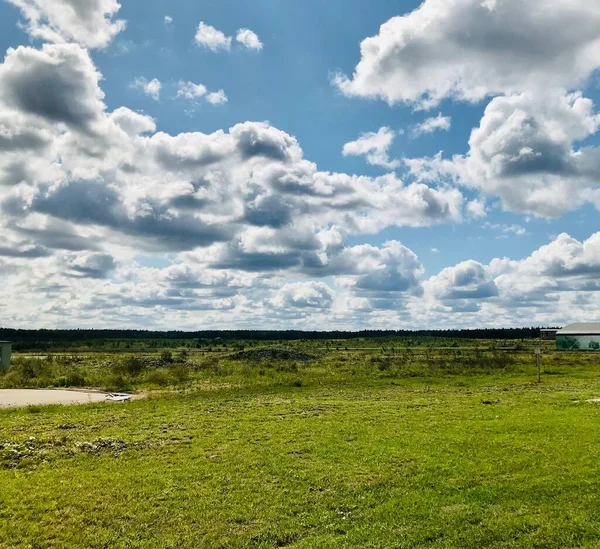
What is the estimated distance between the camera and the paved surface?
29.4 metres

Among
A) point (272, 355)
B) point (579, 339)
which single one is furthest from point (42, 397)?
point (272, 355)

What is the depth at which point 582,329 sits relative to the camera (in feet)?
153

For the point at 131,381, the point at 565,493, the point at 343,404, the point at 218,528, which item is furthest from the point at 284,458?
the point at 131,381

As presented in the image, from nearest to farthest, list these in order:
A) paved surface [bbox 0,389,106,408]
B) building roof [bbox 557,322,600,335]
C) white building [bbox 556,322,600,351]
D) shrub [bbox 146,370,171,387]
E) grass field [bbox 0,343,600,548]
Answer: grass field [bbox 0,343,600,548] < paved surface [bbox 0,389,106,408] < shrub [bbox 146,370,171,387] < white building [bbox 556,322,600,351] < building roof [bbox 557,322,600,335]

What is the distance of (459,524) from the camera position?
9461 mm

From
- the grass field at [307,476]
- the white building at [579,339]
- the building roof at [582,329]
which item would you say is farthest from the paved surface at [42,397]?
the building roof at [582,329]

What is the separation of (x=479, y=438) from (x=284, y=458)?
6254mm

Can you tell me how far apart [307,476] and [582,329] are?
42.4 metres

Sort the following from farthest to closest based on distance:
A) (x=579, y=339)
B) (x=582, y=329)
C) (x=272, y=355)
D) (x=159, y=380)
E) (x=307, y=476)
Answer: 1. (x=272, y=355)
2. (x=582, y=329)
3. (x=579, y=339)
4. (x=159, y=380)
5. (x=307, y=476)

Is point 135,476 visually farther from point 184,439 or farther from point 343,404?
point 343,404

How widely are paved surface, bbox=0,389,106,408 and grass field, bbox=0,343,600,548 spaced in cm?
524

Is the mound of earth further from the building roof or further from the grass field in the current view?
the grass field

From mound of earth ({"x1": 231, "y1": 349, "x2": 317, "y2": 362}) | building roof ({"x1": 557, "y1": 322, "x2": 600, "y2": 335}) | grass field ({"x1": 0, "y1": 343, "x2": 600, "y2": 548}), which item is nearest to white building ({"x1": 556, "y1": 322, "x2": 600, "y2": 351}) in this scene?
building roof ({"x1": 557, "y1": 322, "x2": 600, "y2": 335})

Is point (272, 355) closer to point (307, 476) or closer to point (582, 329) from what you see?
point (582, 329)
